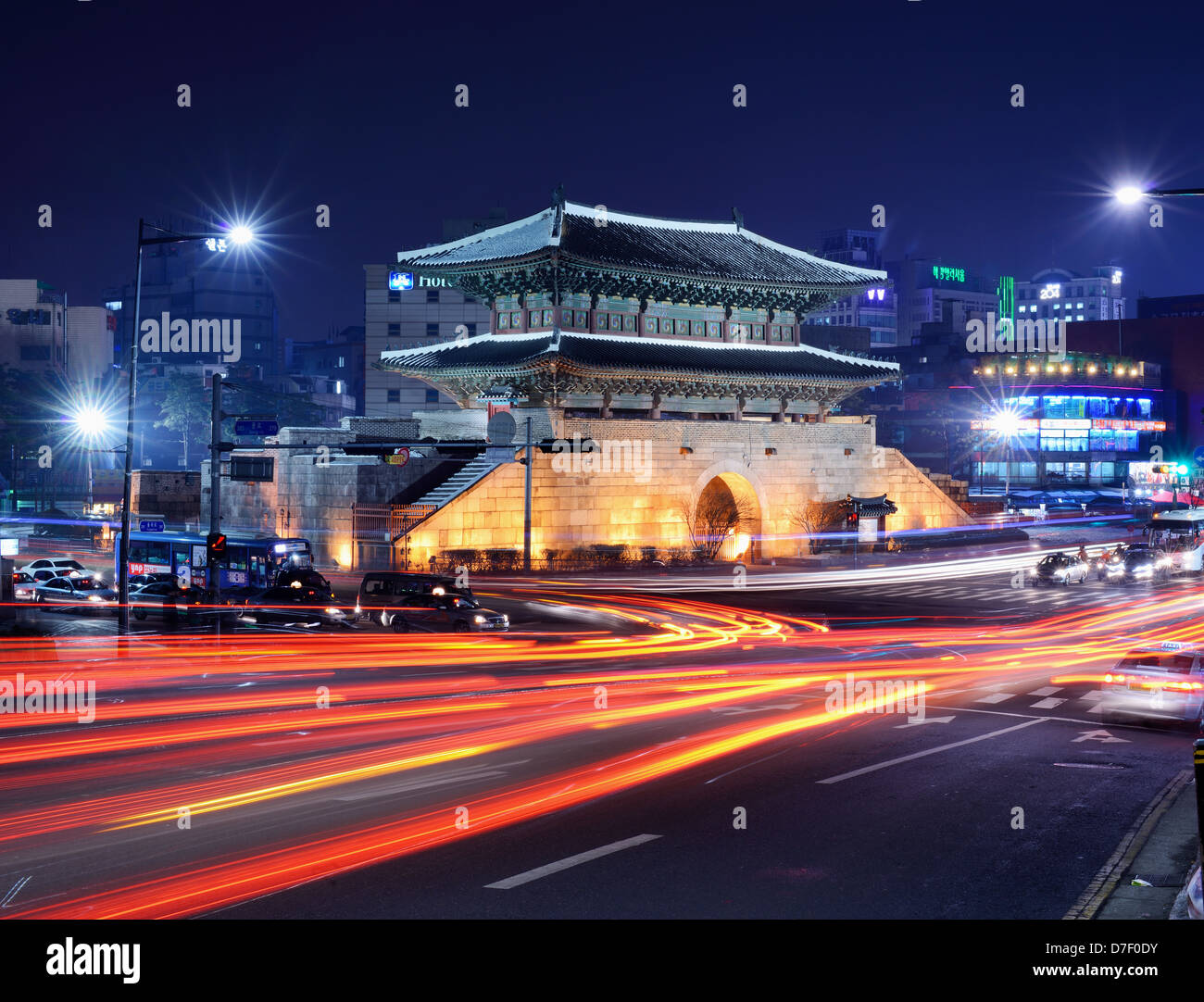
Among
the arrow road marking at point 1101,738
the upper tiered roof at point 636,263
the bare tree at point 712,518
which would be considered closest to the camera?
the arrow road marking at point 1101,738

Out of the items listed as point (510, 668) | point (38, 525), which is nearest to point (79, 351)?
point (38, 525)

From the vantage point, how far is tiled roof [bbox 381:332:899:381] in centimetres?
4922

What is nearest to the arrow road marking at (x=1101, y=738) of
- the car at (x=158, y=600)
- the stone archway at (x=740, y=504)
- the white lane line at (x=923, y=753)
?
the white lane line at (x=923, y=753)

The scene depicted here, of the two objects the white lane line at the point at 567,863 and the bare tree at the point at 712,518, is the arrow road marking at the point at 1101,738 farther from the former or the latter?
the bare tree at the point at 712,518

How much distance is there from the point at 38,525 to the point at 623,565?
122ft

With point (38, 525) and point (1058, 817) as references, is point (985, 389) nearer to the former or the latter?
point (38, 525)

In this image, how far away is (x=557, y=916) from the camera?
28.6 ft

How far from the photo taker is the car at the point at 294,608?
29.8m

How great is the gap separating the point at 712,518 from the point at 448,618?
28.5 meters

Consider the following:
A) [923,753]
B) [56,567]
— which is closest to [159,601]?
[56,567]

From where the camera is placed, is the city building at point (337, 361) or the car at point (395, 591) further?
the city building at point (337, 361)

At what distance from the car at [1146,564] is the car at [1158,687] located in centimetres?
2946
